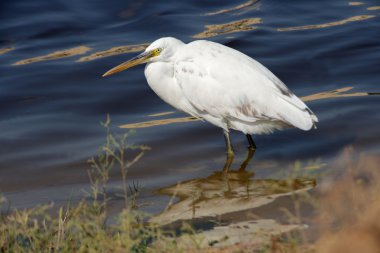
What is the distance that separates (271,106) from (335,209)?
8.11ft

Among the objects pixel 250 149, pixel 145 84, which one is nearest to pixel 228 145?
pixel 250 149

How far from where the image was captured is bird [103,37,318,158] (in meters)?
7.13

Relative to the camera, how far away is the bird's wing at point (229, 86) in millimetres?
7125

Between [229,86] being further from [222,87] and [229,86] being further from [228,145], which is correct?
[228,145]

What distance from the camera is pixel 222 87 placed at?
23.9 ft

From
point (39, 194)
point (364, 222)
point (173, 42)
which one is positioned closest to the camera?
point (364, 222)

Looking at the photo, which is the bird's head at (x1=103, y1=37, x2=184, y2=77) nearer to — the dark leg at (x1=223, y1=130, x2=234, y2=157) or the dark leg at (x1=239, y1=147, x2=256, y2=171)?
the dark leg at (x1=223, y1=130, x2=234, y2=157)

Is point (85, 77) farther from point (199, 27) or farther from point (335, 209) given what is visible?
point (335, 209)

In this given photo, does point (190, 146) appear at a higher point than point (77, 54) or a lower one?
lower

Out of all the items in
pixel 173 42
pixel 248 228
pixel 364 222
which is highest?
pixel 173 42

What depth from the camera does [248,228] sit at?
18.3ft

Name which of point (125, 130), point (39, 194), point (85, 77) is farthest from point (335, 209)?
point (85, 77)

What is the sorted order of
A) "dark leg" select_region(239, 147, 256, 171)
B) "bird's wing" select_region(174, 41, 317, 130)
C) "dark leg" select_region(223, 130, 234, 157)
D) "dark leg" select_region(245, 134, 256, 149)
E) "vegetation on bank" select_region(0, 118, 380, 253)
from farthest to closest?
"dark leg" select_region(245, 134, 256, 149) → "dark leg" select_region(223, 130, 234, 157) → "dark leg" select_region(239, 147, 256, 171) → "bird's wing" select_region(174, 41, 317, 130) → "vegetation on bank" select_region(0, 118, 380, 253)

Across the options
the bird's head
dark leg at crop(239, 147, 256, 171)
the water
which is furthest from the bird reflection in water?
the bird's head
